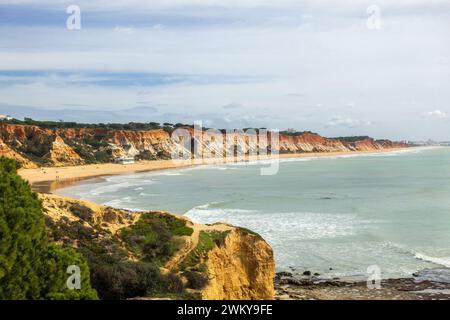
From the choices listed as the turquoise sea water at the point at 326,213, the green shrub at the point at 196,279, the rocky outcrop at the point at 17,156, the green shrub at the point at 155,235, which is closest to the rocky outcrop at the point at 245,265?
the green shrub at the point at 155,235

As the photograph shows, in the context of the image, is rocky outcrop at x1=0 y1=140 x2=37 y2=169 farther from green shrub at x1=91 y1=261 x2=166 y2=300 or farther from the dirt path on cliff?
green shrub at x1=91 y1=261 x2=166 y2=300

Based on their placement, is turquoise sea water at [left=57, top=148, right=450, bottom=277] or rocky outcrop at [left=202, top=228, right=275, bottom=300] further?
turquoise sea water at [left=57, top=148, right=450, bottom=277]

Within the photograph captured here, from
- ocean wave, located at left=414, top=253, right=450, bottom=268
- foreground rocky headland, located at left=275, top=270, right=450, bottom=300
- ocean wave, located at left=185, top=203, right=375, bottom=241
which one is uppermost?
ocean wave, located at left=185, top=203, right=375, bottom=241

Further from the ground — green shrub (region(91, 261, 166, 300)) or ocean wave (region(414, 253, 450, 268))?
green shrub (region(91, 261, 166, 300))

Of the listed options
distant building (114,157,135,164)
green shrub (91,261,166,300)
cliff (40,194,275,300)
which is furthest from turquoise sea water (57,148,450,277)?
distant building (114,157,135,164)

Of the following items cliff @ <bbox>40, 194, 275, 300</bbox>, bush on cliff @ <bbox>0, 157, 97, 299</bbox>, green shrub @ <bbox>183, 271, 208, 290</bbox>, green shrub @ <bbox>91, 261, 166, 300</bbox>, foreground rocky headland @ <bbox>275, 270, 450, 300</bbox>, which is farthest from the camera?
foreground rocky headland @ <bbox>275, 270, 450, 300</bbox>

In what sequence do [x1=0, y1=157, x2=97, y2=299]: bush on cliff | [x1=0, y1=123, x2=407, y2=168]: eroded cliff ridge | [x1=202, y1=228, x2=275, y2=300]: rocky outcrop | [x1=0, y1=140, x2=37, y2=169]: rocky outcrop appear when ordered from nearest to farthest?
1. [x1=0, y1=157, x2=97, y2=299]: bush on cliff
2. [x1=202, y1=228, x2=275, y2=300]: rocky outcrop
3. [x1=0, y1=140, x2=37, y2=169]: rocky outcrop
4. [x1=0, y1=123, x2=407, y2=168]: eroded cliff ridge
